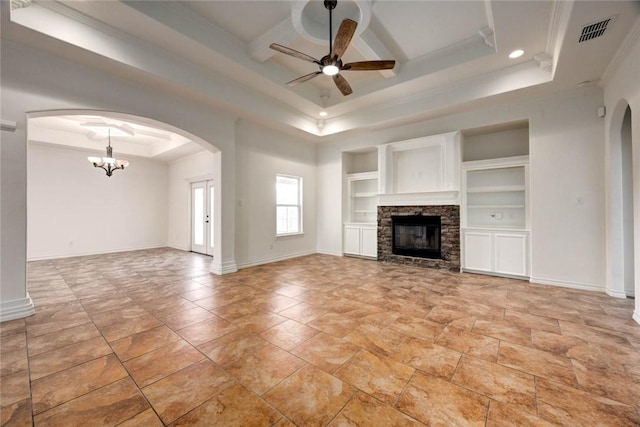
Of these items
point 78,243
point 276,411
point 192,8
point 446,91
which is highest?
point 192,8

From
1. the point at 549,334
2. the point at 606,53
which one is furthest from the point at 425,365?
the point at 606,53

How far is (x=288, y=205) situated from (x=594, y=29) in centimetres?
581

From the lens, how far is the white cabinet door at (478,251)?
4.82m

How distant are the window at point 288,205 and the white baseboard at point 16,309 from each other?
4176 mm

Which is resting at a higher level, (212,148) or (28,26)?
(28,26)

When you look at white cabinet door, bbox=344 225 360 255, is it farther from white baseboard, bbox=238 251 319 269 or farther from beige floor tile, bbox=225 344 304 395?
beige floor tile, bbox=225 344 304 395

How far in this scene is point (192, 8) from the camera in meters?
3.25

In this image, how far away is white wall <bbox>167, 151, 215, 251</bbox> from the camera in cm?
752

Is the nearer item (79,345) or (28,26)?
(79,345)

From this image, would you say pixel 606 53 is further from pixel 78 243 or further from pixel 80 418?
pixel 78 243

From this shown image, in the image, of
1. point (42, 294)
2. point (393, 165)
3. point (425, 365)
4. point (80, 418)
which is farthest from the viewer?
point (393, 165)

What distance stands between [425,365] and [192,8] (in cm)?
482

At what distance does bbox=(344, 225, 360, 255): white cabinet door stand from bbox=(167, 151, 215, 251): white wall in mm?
4308

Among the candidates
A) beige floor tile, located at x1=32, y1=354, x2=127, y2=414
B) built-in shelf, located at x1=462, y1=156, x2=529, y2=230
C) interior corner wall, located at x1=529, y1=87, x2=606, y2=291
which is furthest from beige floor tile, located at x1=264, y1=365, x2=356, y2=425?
built-in shelf, located at x1=462, y1=156, x2=529, y2=230
